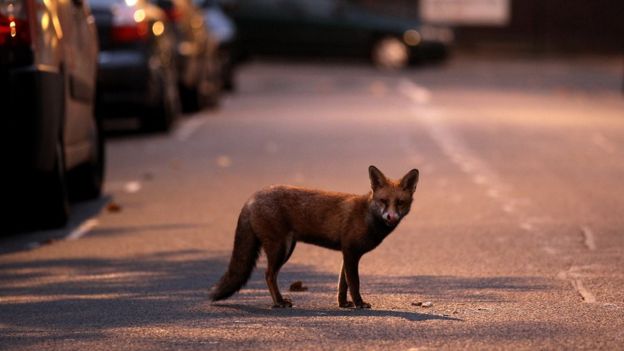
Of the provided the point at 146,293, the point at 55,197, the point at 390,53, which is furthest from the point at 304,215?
the point at 390,53

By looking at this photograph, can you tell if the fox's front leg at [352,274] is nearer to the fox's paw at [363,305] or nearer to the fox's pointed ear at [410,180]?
the fox's paw at [363,305]

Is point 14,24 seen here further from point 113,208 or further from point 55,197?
point 113,208

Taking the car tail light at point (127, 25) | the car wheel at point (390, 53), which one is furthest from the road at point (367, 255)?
the car wheel at point (390, 53)

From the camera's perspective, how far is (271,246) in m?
8.86

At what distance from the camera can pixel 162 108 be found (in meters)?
21.9

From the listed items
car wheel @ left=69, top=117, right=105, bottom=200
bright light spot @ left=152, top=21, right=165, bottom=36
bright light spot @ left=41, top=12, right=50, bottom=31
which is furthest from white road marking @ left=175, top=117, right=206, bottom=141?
bright light spot @ left=41, top=12, right=50, bottom=31

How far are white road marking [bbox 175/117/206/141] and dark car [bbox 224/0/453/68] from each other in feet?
46.4

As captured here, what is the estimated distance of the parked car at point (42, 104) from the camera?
1204cm

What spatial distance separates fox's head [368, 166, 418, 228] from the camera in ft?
28.2

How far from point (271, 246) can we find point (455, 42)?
1533 inches

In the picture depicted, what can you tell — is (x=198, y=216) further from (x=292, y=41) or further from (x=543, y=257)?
(x=292, y=41)

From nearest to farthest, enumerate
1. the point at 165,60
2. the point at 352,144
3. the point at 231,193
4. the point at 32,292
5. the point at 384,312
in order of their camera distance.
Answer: the point at 384,312 < the point at 32,292 < the point at 231,193 < the point at 352,144 < the point at 165,60

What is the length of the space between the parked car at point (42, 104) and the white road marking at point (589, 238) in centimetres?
396

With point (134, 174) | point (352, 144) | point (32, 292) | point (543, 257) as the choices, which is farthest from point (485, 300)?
point (352, 144)
